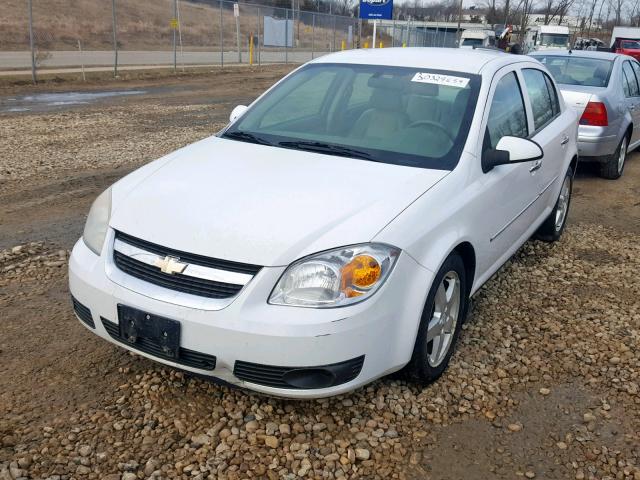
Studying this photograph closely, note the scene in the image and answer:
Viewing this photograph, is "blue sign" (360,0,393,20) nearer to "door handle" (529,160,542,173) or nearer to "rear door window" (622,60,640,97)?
"rear door window" (622,60,640,97)

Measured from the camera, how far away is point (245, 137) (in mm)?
3879

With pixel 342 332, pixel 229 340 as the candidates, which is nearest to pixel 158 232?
pixel 229 340

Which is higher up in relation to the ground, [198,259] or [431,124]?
[431,124]

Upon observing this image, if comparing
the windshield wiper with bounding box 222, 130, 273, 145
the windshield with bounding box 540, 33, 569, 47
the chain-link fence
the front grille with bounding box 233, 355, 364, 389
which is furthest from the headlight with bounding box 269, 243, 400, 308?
the windshield with bounding box 540, 33, 569, 47

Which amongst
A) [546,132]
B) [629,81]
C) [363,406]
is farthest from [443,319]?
[629,81]

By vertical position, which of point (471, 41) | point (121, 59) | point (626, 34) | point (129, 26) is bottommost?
point (121, 59)

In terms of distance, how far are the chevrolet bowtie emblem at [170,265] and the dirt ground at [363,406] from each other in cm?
75

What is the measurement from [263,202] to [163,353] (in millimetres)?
811

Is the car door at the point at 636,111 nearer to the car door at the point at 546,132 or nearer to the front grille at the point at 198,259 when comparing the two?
the car door at the point at 546,132

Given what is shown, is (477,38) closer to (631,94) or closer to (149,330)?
(631,94)

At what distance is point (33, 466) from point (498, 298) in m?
3.15

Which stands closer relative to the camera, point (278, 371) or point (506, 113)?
point (278, 371)

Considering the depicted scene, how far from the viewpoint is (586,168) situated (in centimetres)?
867

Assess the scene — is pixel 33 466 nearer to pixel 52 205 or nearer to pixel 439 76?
pixel 439 76
